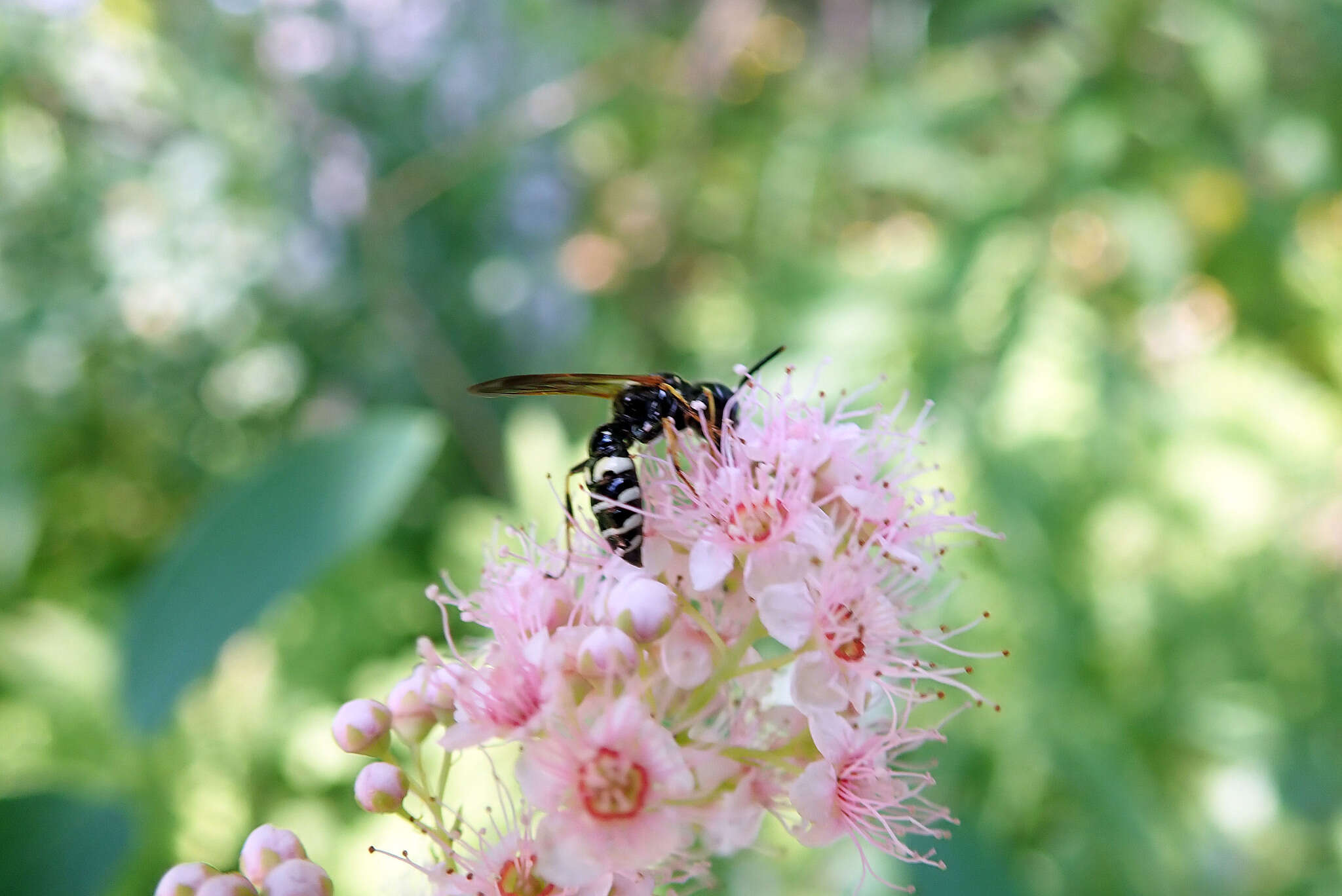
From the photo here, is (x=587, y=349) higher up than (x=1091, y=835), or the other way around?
(x=587, y=349)

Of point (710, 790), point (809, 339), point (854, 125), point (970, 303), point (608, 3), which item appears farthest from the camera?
point (608, 3)

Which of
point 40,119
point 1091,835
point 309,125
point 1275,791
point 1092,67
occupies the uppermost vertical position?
point 40,119

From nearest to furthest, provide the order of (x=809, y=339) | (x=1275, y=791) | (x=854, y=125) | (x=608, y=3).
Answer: (x=1275, y=791) < (x=809, y=339) < (x=854, y=125) < (x=608, y=3)

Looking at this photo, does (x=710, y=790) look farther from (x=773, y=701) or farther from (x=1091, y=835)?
(x=1091, y=835)

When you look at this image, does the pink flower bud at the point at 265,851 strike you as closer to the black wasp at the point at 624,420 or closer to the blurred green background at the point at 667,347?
the black wasp at the point at 624,420

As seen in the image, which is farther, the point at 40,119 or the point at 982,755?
the point at 40,119

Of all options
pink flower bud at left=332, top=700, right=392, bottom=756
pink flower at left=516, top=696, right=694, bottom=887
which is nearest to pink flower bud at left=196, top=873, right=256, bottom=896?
pink flower bud at left=332, top=700, right=392, bottom=756

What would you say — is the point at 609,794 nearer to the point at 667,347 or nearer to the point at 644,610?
the point at 644,610

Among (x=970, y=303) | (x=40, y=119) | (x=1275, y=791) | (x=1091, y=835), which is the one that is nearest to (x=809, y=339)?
(x=970, y=303)

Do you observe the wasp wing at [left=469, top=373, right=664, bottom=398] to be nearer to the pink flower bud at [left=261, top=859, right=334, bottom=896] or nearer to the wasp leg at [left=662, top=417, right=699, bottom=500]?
the wasp leg at [left=662, top=417, right=699, bottom=500]
